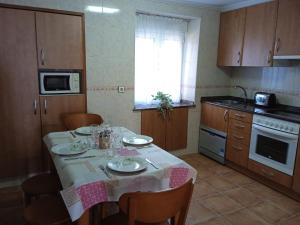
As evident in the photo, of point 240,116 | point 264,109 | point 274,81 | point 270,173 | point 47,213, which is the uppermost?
point 274,81

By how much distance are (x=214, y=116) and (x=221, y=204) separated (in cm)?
145

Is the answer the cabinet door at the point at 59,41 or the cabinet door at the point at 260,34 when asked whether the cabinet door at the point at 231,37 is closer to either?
the cabinet door at the point at 260,34

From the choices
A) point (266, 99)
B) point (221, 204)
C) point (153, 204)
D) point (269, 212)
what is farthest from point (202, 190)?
point (153, 204)

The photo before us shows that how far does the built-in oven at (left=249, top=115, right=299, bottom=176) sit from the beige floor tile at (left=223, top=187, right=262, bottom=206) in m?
0.42

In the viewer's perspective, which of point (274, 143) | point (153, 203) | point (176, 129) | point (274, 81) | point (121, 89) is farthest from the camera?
point (176, 129)

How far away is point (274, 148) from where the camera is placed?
9.29ft

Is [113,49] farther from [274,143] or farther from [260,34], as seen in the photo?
[274,143]

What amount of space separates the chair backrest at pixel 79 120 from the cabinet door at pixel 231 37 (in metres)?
2.14

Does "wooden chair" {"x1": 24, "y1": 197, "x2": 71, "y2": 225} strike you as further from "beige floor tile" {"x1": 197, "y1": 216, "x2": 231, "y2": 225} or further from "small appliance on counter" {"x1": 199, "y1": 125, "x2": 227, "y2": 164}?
"small appliance on counter" {"x1": 199, "y1": 125, "x2": 227, "y2": 164}

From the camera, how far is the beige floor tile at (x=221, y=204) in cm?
250

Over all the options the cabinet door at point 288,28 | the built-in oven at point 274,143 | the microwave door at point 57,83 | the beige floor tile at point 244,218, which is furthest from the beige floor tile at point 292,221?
the microwave door at point 57,83

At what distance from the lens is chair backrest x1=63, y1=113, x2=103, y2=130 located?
282cm

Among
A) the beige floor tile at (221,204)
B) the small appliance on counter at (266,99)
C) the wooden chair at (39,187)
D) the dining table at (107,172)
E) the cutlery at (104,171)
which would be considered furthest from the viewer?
the small appliance on counter at (266,99)

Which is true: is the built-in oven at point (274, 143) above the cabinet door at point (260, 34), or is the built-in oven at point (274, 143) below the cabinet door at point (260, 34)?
below
